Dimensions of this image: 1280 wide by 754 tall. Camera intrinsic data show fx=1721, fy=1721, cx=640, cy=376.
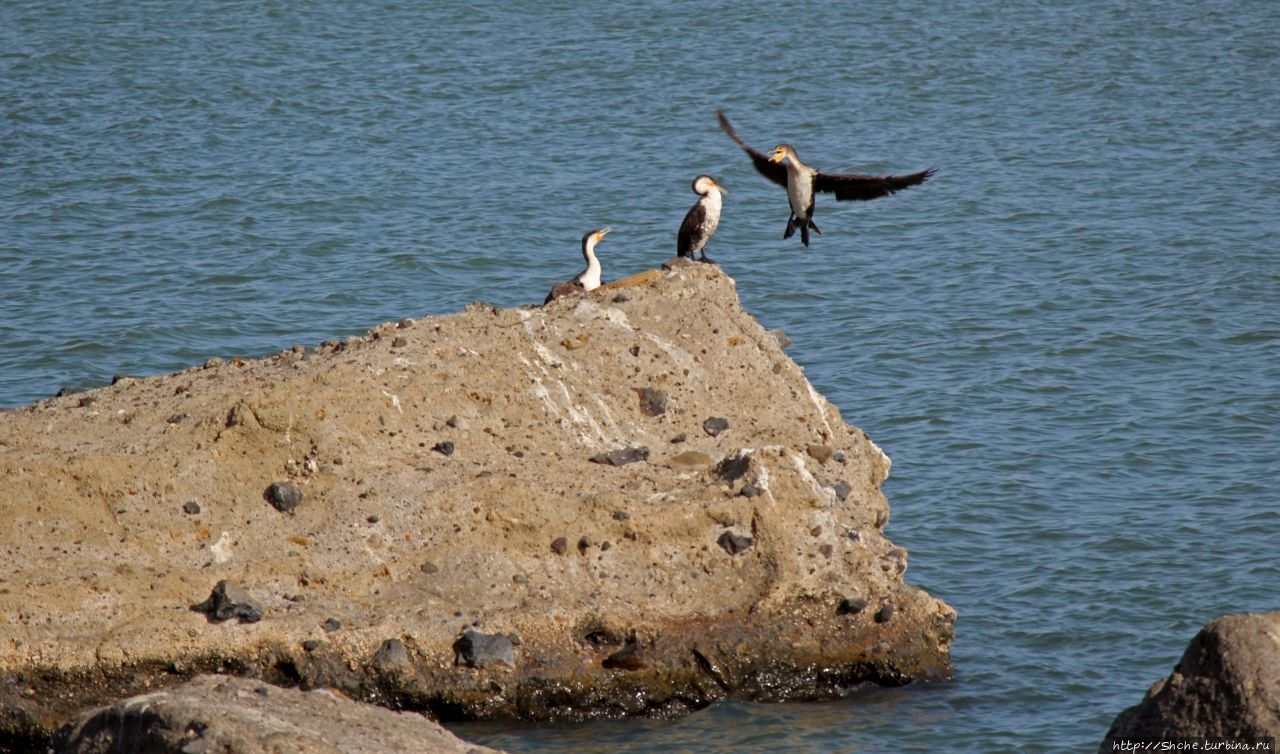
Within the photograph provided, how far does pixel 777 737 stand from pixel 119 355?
12.7 meters

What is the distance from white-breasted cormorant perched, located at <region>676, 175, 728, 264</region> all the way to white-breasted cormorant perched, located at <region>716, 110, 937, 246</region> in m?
0.50

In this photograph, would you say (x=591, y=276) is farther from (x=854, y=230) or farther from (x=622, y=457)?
(x=854, y=230)

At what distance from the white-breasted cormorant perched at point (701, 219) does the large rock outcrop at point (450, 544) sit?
2752 millimetres

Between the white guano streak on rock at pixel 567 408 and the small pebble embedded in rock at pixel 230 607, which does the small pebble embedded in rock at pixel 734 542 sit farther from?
the small pebble embedded in rock at pixel 230 607

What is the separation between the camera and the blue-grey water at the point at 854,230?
15117 mm

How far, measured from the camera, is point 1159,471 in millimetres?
17531

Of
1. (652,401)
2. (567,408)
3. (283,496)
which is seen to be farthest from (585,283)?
(283,496)

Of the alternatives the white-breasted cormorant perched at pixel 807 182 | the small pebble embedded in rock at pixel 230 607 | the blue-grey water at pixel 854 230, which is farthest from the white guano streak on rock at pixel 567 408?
the white-breasted cormorant perched at pixel 807 182

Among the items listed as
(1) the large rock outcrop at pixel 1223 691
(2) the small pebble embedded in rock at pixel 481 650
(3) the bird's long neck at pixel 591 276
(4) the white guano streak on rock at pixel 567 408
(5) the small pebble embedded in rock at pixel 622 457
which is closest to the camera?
(1) the large rock outcrop at pixel 1223 691

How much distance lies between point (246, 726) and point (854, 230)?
65.4 ft

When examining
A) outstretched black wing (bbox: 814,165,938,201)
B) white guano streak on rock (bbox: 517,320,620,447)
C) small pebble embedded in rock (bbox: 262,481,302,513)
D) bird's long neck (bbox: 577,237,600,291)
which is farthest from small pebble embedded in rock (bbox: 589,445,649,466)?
outstretched black wing (bbox: 814,165,938,201)

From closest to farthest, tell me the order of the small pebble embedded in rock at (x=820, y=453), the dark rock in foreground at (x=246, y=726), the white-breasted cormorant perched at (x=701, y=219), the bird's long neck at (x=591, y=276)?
the dark rock in foreground at (x=246, y=726) → the small pebble embedded in rock at (x=820, y=453) → the bird's long neck at (x=591, y=276) → the white-breasted cormorant perched at (x=701, y=219)

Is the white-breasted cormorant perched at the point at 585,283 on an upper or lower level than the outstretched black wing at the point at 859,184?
lower

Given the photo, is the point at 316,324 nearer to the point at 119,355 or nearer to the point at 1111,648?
the point at 119,355
